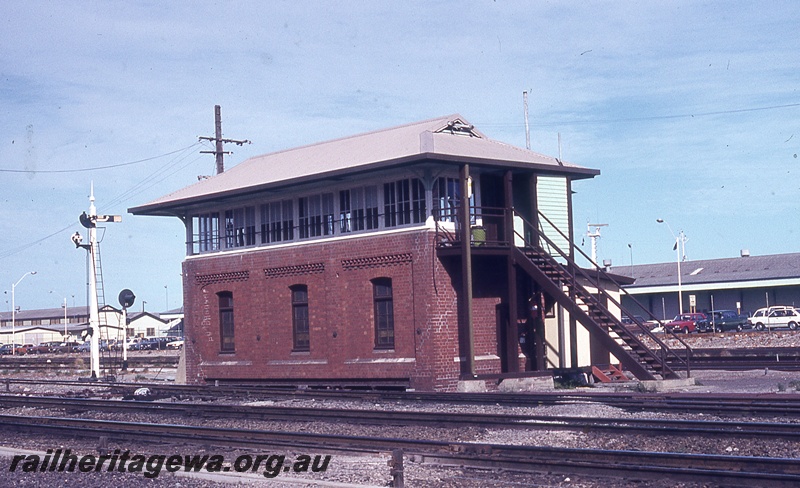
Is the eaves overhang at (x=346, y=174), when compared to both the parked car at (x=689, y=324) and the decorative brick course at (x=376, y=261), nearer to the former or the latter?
the decorative brick course at (x=376, y=261)

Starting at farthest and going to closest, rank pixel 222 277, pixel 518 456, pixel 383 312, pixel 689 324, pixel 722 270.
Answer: pixel 722 270 → pixel 689 324 → pixel 222 277 → pixel 383 312 → pixel 518 456

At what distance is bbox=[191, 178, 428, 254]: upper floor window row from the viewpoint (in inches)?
1004

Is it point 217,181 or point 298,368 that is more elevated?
point 217,181

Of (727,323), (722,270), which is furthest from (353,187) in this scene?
(722,270)

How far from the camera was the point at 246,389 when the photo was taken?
85.5 ft

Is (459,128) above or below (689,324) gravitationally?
above

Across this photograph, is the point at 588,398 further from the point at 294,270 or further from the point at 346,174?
the point at 294,270

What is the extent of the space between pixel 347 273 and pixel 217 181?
25.5ft

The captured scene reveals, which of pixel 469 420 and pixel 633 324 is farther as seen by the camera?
pixel 633 324

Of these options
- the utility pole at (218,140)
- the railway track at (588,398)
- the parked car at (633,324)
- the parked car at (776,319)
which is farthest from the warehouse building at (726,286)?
the railway track at (588,398)

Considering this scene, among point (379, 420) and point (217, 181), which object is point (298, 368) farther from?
point (379, 420)

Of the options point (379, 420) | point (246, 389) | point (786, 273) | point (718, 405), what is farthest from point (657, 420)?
point (786, 273)

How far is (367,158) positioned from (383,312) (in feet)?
14.1

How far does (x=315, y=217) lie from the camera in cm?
2797
